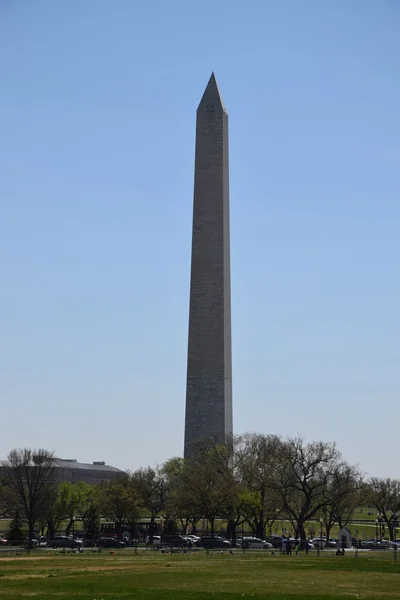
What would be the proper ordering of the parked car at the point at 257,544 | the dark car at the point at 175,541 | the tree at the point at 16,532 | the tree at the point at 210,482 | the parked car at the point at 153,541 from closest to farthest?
the dark car at the point at 175,541 < the parked car at the point at 257,544 < the parked car at the point at 153,541 < the tree at the point at 210,482 < the tree at the point at 16,532

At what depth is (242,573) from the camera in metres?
38.6

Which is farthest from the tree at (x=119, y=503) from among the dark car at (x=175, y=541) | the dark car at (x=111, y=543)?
the dark car at (x=111, y=543)

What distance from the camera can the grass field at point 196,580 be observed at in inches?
1117

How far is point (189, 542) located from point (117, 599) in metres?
43.2

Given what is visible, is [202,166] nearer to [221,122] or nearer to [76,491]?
[221,122]

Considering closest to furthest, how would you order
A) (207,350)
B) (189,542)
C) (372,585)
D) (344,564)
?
(372,585) → (344,564) → (189,542) → (207,350)

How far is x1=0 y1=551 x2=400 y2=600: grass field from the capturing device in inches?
1117

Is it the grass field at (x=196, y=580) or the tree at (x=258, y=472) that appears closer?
the grass field at (x=196, y=580)

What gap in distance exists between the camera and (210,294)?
84.5 m

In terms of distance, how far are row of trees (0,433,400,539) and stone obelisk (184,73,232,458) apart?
2618 millimetres

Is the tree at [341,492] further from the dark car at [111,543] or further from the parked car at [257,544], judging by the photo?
the dark car at [111,543]

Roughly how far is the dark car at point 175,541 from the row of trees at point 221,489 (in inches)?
122

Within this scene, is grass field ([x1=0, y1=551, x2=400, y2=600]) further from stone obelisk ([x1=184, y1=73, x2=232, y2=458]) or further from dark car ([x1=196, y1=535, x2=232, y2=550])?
stone obelisk ([x1=184, y1=73, x2=232, y2=458])

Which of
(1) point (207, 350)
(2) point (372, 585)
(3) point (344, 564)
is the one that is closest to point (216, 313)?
(1) point (207, 350)
